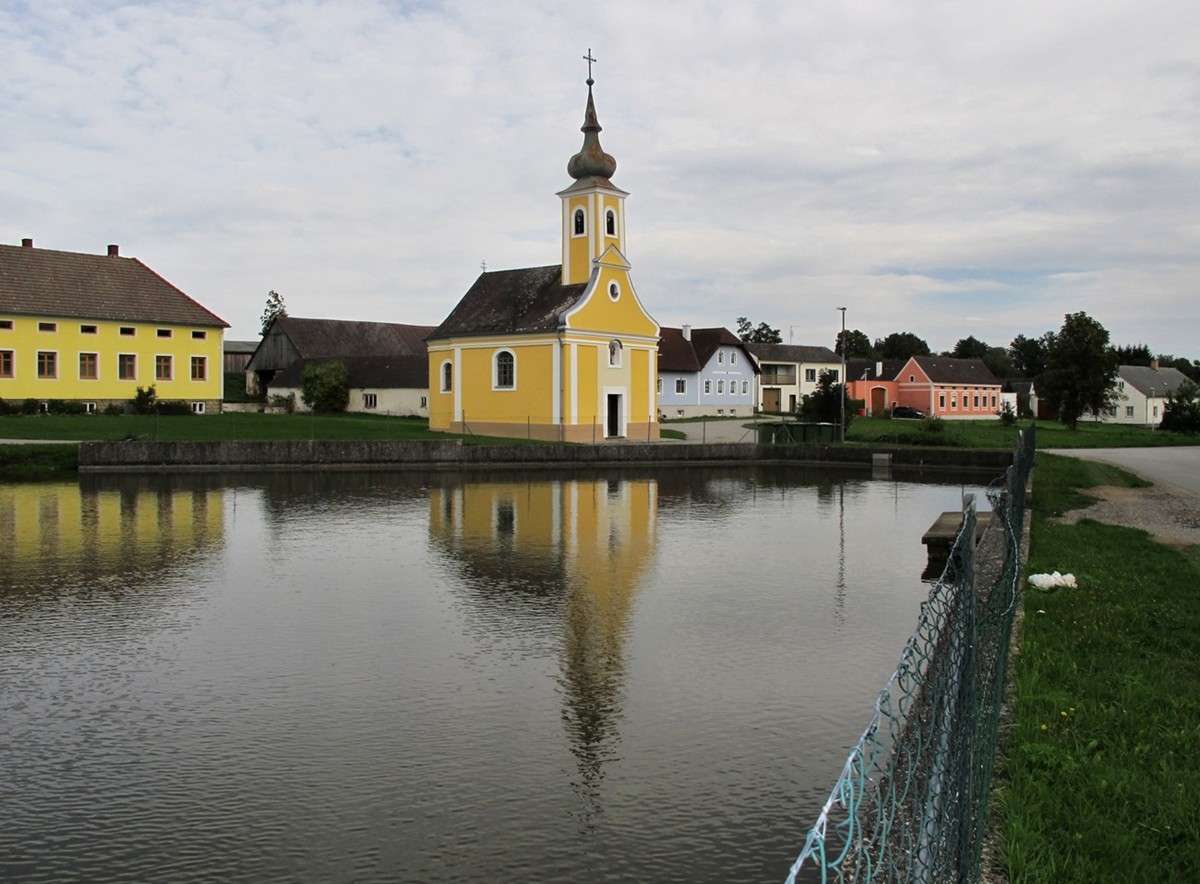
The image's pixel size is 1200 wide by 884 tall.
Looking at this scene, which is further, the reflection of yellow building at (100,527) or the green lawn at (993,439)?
the green lawn at (993,439)

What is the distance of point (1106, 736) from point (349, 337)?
245ft

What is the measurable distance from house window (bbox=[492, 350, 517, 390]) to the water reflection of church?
1817 centimetres

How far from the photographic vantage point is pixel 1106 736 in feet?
24.2

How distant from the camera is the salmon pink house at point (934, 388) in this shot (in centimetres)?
9531

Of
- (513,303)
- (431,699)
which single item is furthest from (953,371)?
(431,699)

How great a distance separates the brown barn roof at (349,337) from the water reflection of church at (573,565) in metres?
46.0

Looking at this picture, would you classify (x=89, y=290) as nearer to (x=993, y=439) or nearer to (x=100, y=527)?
(x=100, y=527)

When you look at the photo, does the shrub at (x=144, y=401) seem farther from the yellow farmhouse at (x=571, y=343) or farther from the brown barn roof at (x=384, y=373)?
the yellow farmhouse at (x=571, y=343)

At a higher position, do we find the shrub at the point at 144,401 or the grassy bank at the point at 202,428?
the shrub at the point at 144,401

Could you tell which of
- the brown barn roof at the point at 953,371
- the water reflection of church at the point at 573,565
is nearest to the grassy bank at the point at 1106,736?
the water reflection of church at the point at 573,565

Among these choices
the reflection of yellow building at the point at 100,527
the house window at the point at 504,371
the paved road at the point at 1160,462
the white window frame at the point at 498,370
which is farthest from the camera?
the house window at the point at 504,371

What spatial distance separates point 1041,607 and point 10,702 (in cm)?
996

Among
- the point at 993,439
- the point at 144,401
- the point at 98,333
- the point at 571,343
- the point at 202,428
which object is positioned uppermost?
the point at 98,333

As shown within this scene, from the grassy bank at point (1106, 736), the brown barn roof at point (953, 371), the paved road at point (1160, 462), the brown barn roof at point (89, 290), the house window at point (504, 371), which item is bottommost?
the grassy bank at point (1106, 736)
